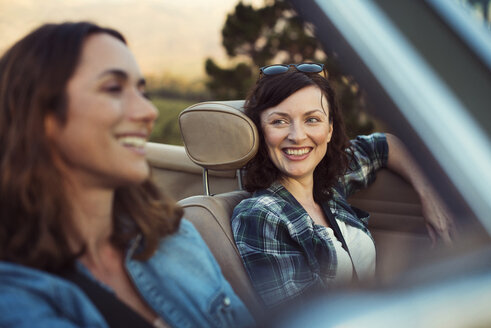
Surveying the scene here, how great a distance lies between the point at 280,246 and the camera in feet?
5.82

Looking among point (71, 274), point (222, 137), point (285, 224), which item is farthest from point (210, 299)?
point (222, 137)

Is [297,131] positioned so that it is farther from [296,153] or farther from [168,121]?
[168,121]

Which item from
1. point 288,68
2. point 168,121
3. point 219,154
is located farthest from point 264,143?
point 168,121

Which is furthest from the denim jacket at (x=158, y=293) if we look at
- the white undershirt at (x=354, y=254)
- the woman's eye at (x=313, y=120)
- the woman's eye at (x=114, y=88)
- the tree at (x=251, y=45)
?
the tree at (x=251, y=45)

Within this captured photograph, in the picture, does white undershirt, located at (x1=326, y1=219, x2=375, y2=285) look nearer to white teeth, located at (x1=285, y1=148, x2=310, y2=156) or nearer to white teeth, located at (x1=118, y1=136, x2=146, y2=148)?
white teeth, located at (x1=285, y1=148, x2=310, y2=156)

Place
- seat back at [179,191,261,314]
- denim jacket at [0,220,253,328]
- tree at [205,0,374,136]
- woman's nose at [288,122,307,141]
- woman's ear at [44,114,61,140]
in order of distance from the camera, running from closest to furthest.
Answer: denim jacket at [0,220,253,328], woman's ear at [44,114,61,140], seat back at [179,191,261,314], woman's nose at [288,122,307,141], tree at [205,0,374,136]

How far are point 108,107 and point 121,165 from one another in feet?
0.40

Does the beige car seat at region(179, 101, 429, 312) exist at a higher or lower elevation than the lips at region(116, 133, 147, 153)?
lower

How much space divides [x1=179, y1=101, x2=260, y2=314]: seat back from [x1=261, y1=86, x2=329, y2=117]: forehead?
0.13 m

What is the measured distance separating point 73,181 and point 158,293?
0.33m

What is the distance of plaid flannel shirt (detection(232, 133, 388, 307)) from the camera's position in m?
1.70

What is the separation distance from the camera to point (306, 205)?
2.03m

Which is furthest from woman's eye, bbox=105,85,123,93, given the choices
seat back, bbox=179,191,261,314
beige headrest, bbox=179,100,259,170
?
beige headrest, bbox=179,100,259,170

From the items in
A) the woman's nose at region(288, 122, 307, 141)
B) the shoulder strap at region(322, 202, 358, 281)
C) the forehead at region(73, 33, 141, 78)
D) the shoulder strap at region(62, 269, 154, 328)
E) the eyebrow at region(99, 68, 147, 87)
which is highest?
the forehead at region(73, 33, 141, 78)
